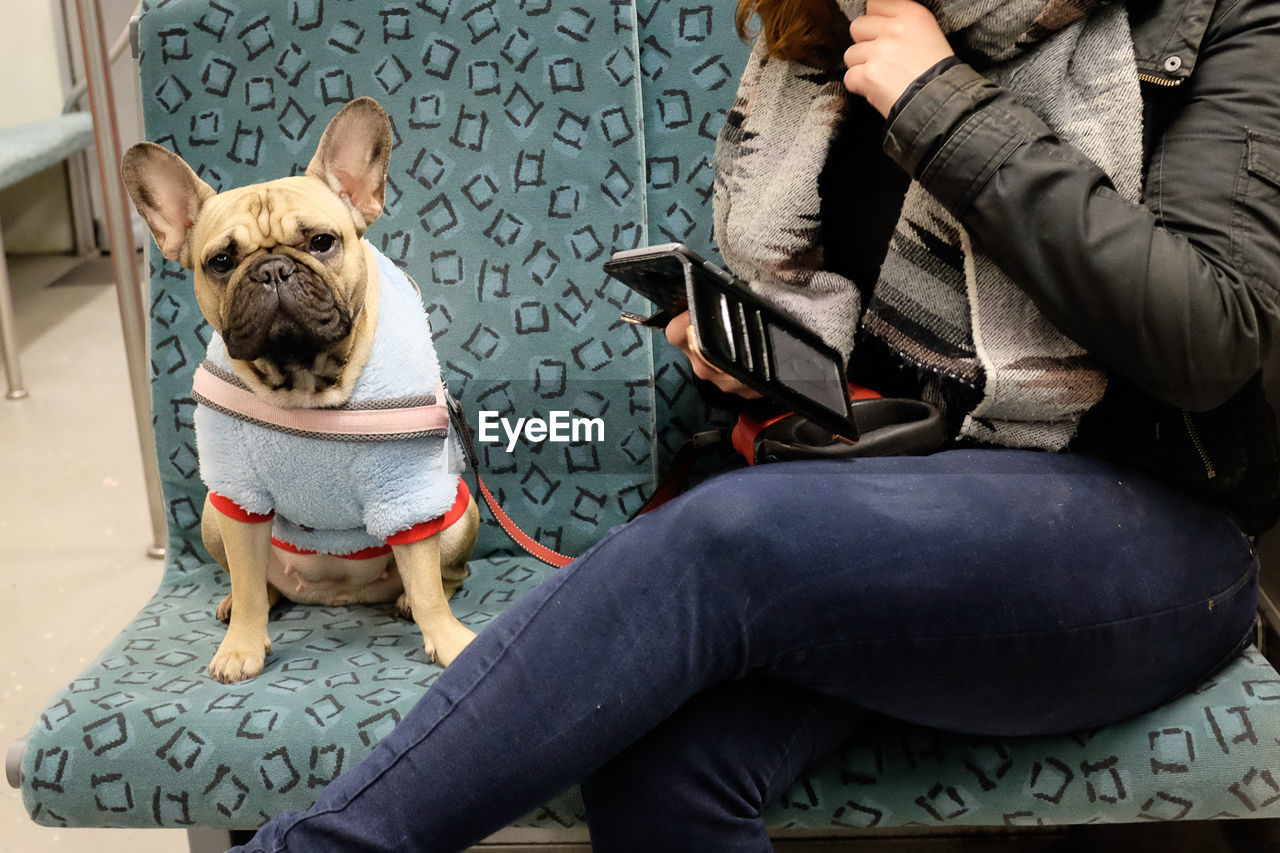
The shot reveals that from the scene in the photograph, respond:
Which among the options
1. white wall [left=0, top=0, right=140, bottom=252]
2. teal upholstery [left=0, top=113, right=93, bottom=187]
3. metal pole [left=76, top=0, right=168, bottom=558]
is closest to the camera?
metal pole [left=76, top=0, right=168, bottom=558]

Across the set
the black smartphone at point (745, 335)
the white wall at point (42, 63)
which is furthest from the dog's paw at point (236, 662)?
the white wall at point (42, 63)

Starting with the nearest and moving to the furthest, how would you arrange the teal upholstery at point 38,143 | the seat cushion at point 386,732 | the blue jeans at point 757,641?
the blue jeans at point 757,641
the seat cushion at point 386,732
the teal upholstery at point 38,143

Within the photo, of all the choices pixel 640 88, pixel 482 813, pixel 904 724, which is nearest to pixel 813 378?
pixel 904 724

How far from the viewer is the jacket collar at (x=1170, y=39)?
0.85 metres

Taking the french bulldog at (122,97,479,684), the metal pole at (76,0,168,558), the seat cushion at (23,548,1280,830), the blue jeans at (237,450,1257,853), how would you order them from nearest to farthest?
the blue jeans at (237,450,1257,853)
the seat cushion at (23,548,1280,830)
the french bulldog at (122,97,479,684)
the metal pole at (76,0,168,558)

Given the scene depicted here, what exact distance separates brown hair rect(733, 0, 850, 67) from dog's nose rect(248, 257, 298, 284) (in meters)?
0.51

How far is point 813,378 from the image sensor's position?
3.17ft

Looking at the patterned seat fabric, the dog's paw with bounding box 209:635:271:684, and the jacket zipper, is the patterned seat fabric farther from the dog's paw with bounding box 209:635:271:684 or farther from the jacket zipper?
the jacket zipper

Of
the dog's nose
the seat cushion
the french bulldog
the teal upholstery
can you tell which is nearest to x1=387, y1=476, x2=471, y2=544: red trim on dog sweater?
the french bulldog

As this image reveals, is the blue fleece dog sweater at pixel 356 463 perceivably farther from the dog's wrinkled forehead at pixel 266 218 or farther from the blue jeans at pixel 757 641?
the blue jeans at pixel 757 641

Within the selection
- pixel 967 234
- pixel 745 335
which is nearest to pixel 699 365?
pixel 745 335

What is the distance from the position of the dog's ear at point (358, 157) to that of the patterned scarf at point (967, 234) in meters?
0.38

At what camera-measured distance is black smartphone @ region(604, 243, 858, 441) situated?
891mm

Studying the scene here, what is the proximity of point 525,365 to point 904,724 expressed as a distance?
67cm
